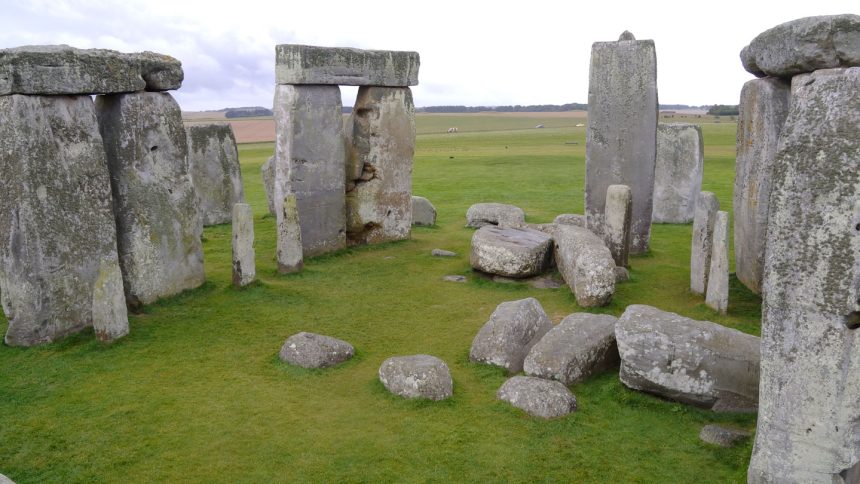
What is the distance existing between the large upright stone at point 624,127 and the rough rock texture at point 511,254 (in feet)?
6.47

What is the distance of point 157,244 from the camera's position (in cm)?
1029

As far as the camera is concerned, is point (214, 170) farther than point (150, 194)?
Yes

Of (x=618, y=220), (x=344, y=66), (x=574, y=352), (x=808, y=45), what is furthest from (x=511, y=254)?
(x=808, y=45)

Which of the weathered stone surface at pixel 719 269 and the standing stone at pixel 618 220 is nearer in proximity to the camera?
the weathered stone surface at pixel 719 269

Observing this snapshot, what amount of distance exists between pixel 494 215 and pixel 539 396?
29.8 feet

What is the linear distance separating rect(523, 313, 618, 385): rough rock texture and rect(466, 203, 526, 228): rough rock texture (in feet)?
24.0

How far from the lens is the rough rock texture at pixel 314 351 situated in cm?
810

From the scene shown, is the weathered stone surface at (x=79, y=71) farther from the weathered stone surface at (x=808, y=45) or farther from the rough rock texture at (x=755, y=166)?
the rough rock texture at (x=755, y=166)

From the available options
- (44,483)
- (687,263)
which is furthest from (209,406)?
(687,263)

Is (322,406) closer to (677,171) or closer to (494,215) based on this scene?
(494,215)

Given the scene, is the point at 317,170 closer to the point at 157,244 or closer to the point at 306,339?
the point at 157,244

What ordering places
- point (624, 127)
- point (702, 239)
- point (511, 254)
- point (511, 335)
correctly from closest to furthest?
point (511, 335)
point (702, 239)
point (511, 254)
point (624, 127)

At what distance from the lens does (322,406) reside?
23.5 ft

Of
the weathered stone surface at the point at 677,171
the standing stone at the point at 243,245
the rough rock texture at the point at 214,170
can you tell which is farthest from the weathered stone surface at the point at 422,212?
the standing stone at the point at 243,245
